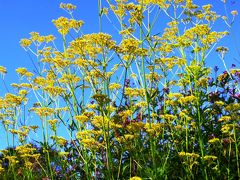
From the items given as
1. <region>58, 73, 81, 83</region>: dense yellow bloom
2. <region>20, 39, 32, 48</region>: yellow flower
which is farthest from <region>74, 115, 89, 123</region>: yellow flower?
<region>20, 39, 32, 48</region>: yellow flower

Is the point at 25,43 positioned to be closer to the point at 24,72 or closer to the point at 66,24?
the point at 24,72

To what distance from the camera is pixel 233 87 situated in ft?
23.0

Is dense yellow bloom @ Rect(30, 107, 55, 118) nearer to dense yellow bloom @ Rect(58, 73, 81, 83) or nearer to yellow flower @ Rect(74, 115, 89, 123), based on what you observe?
dense yellow bloom @ Rect(58, 73, 81, 83)

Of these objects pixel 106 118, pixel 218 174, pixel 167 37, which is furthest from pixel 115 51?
pixel 167 37

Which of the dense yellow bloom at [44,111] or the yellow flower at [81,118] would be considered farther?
the dense yellow bloom at [44,111]

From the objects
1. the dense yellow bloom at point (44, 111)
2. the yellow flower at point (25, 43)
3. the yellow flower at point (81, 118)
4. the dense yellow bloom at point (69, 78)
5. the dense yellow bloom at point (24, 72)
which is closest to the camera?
the yellow flower at point (81, 118)

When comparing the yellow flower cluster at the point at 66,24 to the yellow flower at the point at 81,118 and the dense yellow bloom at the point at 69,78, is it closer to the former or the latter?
the dense yellow bloom at the point at 69,78

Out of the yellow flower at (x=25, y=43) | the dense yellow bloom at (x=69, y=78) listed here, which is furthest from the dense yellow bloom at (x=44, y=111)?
Result: the yellow flower at (x=25, y=43)

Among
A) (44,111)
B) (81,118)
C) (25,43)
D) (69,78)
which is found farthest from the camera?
(25,43)

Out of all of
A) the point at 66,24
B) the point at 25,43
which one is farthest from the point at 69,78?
the point at 25,43

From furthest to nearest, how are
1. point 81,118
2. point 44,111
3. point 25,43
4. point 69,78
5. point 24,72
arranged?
point 24,72 → point 25,43 → point 44,111 → point 69,78 → point 81,118

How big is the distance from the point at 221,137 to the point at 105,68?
7.83 ft

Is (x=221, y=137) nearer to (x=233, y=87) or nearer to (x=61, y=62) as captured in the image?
(x=233, y=87)

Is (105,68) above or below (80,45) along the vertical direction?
below
